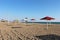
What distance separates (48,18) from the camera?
16766 millimetres

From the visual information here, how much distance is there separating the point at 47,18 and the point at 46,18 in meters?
0.17

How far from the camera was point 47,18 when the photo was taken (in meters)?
16.8

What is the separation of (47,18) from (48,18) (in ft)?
0.40

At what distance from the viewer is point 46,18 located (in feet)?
55.4

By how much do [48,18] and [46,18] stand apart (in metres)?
0.26
